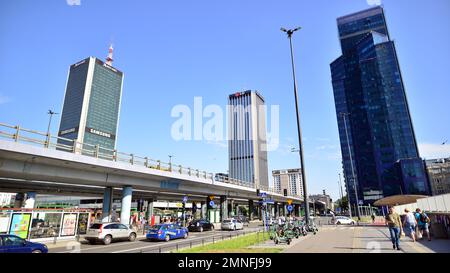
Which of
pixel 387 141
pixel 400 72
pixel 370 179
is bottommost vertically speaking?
pixel 370 179

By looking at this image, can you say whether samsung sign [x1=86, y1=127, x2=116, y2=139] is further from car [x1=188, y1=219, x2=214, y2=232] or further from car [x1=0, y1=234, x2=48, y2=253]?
car [x1=0, y1=234, x2=48, y2=253]

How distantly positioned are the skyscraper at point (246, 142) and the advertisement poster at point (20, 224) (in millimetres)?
142133

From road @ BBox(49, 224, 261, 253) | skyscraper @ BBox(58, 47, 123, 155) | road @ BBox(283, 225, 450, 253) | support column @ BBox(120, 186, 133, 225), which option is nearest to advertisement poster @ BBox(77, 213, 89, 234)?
support column @ BBox(120, 186, 133, 225)

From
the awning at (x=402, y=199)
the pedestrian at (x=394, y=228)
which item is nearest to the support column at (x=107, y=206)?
the pedestrian at (x=394, y=228)

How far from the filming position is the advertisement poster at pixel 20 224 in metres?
18.8

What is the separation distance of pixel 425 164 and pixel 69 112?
19028 cm

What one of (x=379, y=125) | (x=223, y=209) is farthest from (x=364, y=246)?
(x=379, y=125)

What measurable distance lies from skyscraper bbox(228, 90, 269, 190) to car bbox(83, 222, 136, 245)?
139 m

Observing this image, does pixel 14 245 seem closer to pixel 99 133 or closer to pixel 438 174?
pixel 438 174

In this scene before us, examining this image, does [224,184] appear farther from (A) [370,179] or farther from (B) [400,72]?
(B) [400,72]

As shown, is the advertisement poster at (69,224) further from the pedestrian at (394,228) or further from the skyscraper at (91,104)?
the skyscraper at (91,104)
